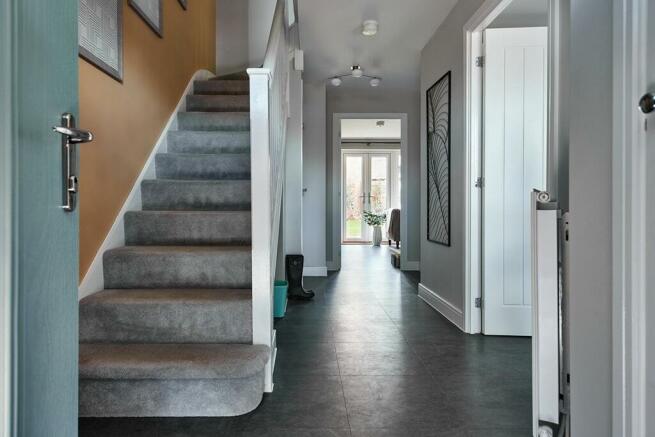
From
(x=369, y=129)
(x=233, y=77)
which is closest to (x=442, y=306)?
(x=233, y=77)

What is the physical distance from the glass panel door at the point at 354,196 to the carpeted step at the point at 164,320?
8770 mm

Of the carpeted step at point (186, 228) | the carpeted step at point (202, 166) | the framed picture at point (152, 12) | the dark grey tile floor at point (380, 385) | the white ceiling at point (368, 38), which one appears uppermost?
the white ceiling at point (368, 38)

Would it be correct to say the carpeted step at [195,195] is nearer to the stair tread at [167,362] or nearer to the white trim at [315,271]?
the stair tread at [167,362]

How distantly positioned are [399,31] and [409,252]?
3.24 meters

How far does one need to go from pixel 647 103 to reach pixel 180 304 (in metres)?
1.80

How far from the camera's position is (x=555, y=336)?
1600 millimetres

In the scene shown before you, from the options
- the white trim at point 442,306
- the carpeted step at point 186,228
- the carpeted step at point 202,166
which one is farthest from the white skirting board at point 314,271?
the carpeted step at point 186,228

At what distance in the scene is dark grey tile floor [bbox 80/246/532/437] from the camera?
162 cm

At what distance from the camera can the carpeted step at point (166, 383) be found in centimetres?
162

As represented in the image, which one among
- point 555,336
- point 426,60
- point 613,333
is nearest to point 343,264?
point 426,60

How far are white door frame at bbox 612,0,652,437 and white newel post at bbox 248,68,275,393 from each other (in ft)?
4.28

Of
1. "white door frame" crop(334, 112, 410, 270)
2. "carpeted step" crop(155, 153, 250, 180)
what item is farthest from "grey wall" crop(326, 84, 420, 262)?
"carpeted step" crop(155, 153, 250, 180)

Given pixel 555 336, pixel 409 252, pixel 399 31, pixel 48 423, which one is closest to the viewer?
pixel 48 423

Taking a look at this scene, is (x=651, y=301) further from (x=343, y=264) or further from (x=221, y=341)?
(x=343, y=264)
